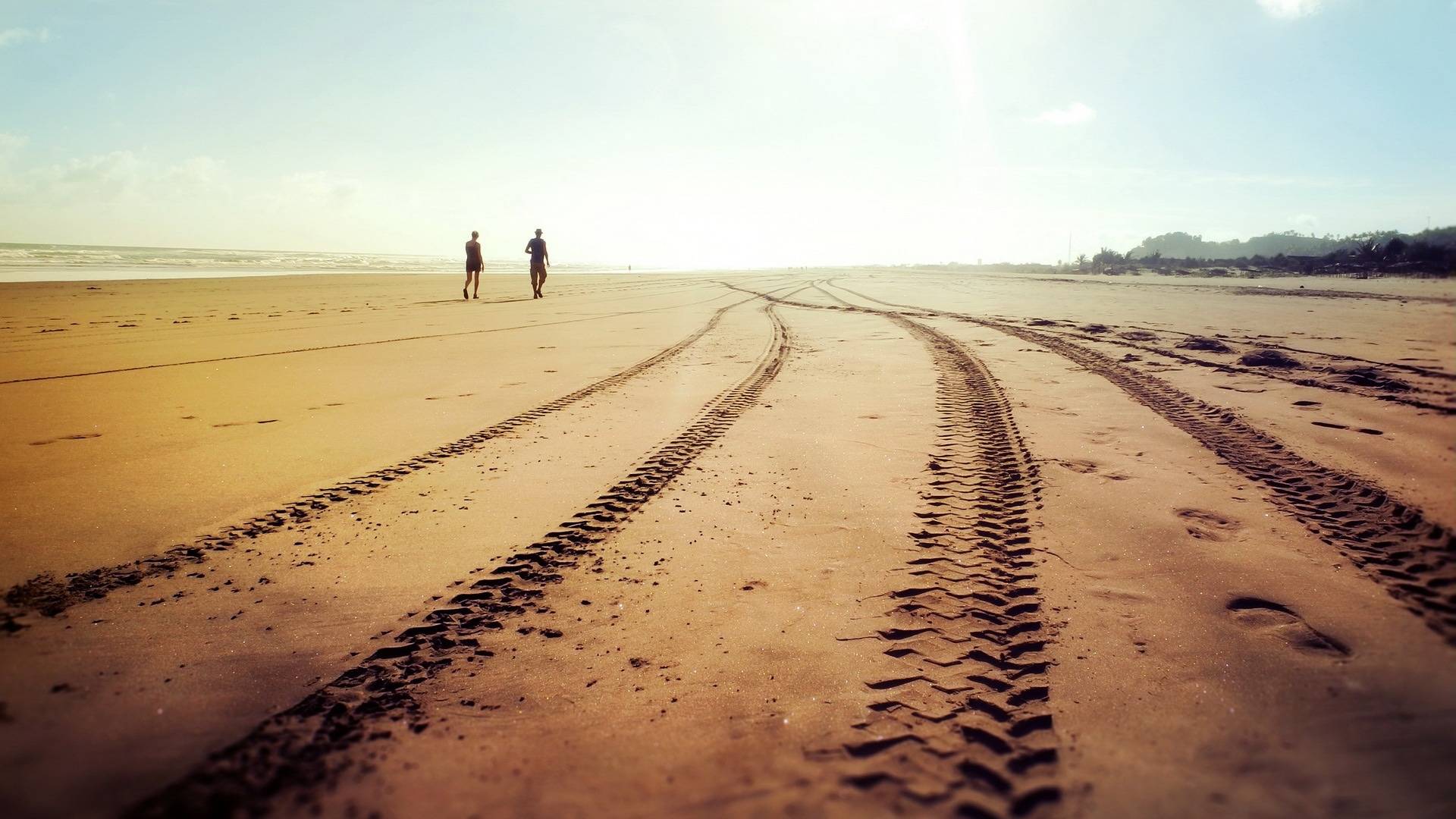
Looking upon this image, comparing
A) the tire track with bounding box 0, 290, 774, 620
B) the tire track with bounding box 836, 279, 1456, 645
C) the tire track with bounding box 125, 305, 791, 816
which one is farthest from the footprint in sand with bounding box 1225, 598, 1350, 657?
the tire track with bounding box 0, 290, 774, 620

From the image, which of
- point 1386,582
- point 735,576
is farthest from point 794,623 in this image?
point 1386,582

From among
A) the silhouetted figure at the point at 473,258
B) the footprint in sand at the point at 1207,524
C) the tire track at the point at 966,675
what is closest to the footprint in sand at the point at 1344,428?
the footprint in sand at the point at 1207,524

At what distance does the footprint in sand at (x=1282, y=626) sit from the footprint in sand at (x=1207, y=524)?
604 mm

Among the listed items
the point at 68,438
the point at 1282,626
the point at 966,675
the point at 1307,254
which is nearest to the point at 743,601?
the point at 966,675

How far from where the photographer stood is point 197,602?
8.10 ft

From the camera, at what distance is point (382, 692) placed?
2.00 meters

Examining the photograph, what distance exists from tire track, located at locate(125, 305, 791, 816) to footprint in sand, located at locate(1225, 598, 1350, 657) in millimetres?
2420

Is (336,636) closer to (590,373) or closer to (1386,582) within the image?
(1386,582)

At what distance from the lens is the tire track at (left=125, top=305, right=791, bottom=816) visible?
159 centimetres

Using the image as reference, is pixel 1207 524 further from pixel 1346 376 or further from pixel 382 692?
pixel 1346 376

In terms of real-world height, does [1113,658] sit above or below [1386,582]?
below

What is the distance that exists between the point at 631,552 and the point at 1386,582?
282cm

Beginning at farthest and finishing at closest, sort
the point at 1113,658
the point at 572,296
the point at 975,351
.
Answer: the point at 572,296
the point at 975,351
the point at 1113,658

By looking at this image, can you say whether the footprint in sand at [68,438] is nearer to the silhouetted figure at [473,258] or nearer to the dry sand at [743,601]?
the dry sand at [743,601]
